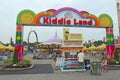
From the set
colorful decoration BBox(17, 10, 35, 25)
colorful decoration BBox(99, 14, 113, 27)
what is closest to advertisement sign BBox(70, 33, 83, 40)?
colorful decoration BBox(99, 14, 113, 27)

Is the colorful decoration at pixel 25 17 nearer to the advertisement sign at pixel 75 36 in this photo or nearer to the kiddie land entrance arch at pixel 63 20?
the kiddie land entrance arch at pixel 63 20

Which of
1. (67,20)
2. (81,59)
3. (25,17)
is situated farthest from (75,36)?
(81,59)

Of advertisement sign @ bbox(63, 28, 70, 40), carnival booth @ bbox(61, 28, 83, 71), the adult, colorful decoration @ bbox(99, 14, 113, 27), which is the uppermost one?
colorful decoration @ bbox(99, 14, 113, 27)

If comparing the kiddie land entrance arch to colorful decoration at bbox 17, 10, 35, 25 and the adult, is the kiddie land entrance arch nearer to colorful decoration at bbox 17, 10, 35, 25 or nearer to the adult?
colorful decoration at bbox 17, 10, 35, 25

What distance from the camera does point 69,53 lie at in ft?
109

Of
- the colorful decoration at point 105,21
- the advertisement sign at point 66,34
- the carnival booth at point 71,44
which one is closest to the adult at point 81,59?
the colorful decoration at point 105,21

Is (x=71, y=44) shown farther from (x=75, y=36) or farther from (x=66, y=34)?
(x=66, y=34)

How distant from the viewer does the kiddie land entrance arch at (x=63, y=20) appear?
75.2 feet

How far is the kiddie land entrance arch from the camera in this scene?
75.2 feet

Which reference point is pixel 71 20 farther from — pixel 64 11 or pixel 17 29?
pixel 17 29

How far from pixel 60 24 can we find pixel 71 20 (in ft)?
4.16

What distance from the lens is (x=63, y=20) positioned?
78.3 ft

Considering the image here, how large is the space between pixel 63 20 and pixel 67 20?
426mm

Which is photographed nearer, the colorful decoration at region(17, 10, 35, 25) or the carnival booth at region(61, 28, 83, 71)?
the colorful decoration at region(17, 10, 35, 25)
